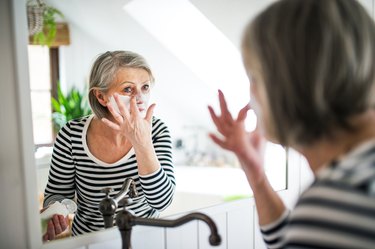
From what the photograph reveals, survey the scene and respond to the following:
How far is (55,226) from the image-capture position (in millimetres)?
773

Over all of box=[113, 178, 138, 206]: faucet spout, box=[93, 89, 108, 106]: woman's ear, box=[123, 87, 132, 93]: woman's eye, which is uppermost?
box=[123, 87, 132, 93]: woman's eye

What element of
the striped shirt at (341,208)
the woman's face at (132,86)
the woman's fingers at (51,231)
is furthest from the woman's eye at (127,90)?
the striped shirt at (341,208)

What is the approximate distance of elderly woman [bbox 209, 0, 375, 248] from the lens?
0.41 m

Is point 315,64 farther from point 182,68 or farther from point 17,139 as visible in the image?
point 182,68

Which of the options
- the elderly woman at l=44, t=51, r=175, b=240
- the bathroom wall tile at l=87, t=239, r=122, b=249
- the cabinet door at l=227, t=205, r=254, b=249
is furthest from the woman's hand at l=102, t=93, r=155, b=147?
the cabinet door at l=227, t=205, r=254, b=249

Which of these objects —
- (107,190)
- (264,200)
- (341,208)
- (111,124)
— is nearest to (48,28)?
(111,124)

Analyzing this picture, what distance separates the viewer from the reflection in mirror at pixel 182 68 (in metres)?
0.93

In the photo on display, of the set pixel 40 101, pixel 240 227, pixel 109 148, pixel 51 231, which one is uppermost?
pixel 40 101

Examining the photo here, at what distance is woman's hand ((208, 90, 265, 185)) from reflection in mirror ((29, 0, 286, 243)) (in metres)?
0.29

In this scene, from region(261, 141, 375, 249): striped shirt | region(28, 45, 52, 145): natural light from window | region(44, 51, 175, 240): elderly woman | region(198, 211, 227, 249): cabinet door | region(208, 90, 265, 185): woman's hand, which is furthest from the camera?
region(198, 211, 227, 249): cabinet door

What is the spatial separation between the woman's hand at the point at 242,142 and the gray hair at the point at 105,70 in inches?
11.3

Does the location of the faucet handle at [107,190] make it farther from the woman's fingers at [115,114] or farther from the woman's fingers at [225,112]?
the woman's fingers at [225,112]

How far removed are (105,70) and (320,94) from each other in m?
0.54

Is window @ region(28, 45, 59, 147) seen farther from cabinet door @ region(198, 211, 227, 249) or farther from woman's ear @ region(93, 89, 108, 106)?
cabinet door @ region(198, 211, 227, 249)
